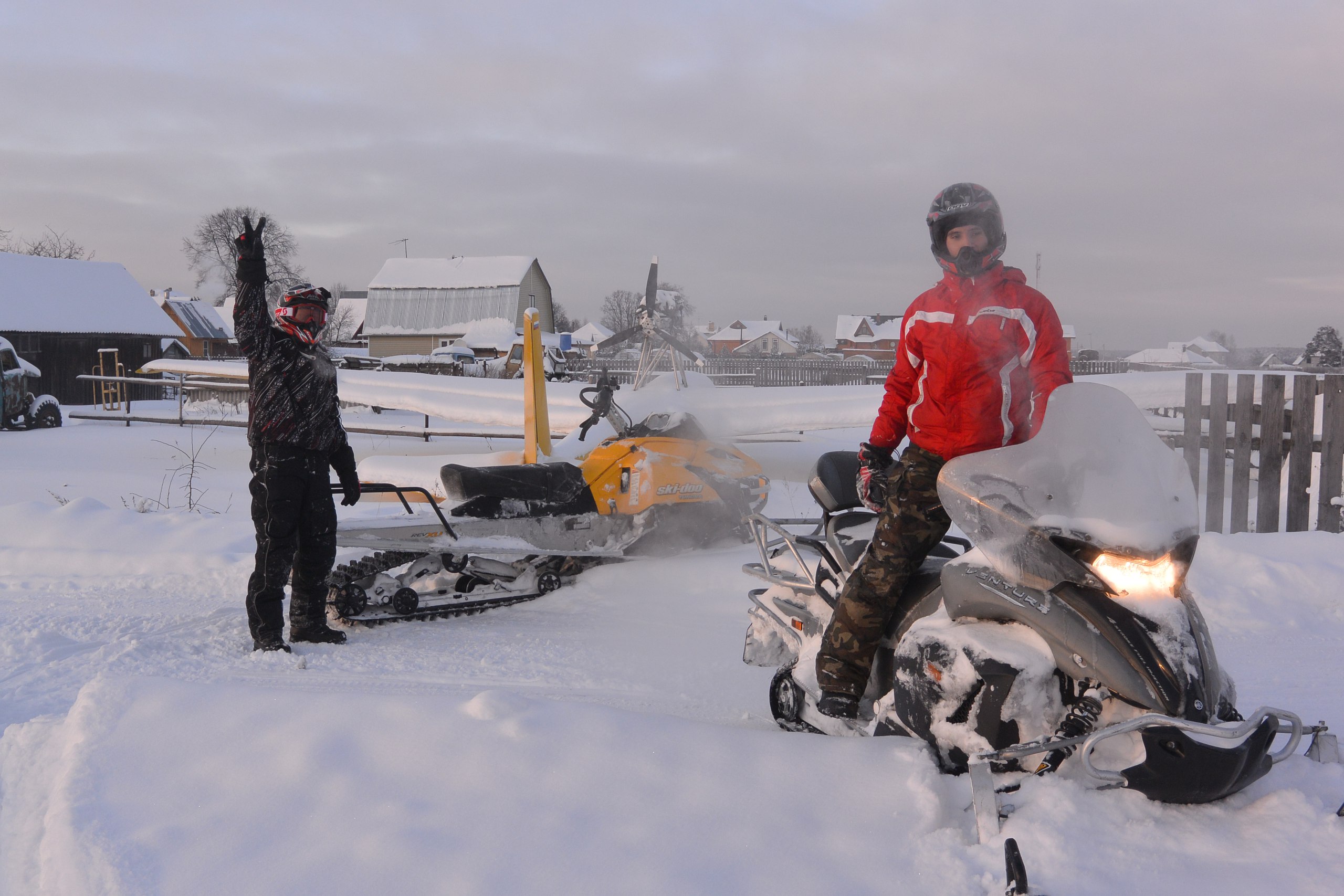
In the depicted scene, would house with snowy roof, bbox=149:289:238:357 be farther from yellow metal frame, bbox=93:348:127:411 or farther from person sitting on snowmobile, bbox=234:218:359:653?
person sitting on snowmobile, bbox=234:218:359:653

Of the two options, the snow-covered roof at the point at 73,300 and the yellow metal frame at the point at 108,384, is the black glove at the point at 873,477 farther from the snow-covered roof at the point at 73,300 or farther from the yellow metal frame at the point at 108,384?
the snow-covered roof at the point at 73,300

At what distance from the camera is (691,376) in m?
7.67

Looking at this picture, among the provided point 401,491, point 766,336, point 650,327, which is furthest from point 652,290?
point 766,336

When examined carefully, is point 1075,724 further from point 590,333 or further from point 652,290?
point 590,333

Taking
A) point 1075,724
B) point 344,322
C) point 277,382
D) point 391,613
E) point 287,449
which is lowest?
point 391,613

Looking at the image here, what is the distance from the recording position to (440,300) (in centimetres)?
5147

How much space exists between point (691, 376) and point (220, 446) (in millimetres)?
11763

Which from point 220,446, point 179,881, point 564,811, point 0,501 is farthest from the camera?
point 220,446

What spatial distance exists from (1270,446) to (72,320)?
33.4m

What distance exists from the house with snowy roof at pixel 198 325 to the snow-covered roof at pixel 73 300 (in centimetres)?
2309

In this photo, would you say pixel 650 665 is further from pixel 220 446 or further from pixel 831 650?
pixel 220 446

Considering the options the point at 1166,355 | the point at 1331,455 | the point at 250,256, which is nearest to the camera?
the point at 250,256

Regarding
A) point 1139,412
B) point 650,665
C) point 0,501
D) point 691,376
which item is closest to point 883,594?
point 1139,412

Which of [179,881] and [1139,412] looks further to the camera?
[1139,412]
